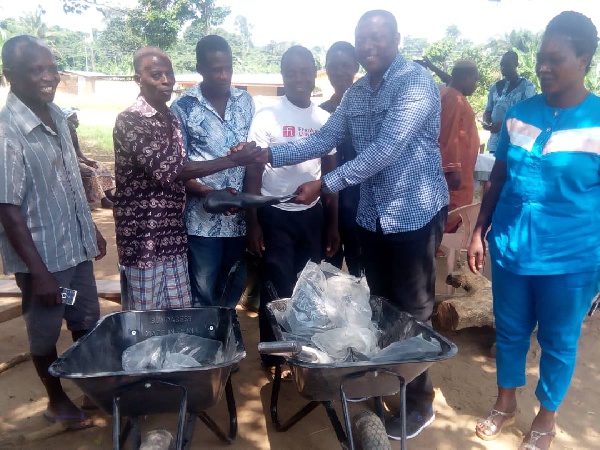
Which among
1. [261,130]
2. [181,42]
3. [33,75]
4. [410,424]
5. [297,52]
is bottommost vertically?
[410,424]

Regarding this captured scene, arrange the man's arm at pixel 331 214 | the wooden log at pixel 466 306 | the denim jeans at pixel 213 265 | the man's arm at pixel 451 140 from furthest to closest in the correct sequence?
the man's arm at pixel 451 140, the wooden log at pixel 466 306, the man's arm at pixel 331 214, the denim jeans at pixel 213 265

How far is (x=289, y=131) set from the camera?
303cm

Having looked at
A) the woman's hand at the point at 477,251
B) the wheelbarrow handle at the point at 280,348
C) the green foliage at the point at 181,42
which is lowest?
the wheelbarrow handle at the point at 280,348

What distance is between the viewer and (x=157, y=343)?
2.38m

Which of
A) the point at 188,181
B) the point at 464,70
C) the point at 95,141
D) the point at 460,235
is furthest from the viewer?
the point at 95,141

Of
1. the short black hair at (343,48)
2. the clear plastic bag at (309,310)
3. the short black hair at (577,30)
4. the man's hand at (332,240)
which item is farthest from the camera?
the short black hair at (343,48)

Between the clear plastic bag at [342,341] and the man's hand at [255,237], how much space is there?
0.98 meters

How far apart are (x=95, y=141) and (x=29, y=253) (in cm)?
1403

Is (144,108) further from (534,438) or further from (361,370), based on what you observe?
(534,438)

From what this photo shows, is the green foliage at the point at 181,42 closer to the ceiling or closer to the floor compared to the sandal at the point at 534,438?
closer to the ceiling

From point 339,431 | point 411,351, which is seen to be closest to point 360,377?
point 411,351

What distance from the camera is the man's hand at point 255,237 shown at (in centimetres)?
310

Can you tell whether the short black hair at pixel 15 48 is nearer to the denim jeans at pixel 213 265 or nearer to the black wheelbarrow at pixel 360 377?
the denim jeans at pixel 213 265

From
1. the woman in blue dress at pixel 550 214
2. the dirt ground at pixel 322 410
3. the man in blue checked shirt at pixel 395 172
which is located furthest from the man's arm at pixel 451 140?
the man in blue checked shirt at pixel 395 172
